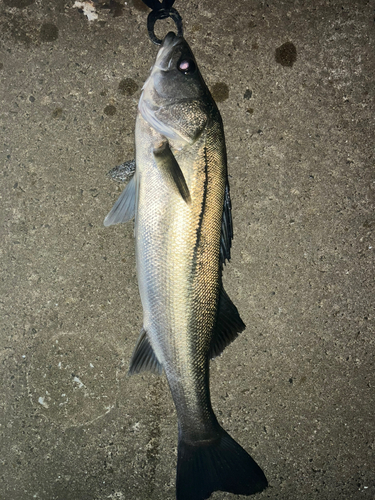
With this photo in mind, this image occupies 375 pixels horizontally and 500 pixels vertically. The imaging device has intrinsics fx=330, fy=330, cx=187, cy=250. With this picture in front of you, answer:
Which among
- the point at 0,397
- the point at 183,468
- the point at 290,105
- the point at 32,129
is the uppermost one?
the point at 290,105

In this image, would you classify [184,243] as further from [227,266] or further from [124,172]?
[124,172]

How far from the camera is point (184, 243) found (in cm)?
202

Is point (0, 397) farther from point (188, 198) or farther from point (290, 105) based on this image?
point (290, 105)

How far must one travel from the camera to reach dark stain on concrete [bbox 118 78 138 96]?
2.72 m

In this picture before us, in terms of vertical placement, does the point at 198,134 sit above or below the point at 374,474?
above

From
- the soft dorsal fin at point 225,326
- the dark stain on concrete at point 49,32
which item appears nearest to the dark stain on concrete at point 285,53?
the dark stain on concrete at point 49,32

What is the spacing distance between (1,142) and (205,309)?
2182mm

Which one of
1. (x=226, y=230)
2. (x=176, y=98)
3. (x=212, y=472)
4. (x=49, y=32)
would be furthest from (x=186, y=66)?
(x=212, y=472)

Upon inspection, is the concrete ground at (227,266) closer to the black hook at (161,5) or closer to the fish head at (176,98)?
the black hook at (161,5)

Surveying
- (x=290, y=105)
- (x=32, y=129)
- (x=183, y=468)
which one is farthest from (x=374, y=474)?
(x=32, y=129)

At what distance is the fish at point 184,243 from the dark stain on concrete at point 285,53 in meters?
1.00

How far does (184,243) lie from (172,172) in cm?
44

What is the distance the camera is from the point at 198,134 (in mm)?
2100

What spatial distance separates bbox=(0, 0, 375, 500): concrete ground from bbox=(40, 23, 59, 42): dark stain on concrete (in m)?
0.01
